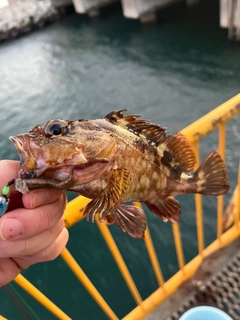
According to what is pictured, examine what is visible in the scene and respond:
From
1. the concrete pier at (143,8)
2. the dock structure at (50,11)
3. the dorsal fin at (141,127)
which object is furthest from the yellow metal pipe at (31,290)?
the concrete pier at (143,8)

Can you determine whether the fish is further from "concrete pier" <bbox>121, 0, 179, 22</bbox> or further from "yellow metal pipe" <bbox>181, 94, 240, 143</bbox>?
"concrete pier" <bbox>121, 0, 179, 22</bbox>

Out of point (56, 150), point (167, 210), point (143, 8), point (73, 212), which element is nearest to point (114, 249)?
point (73, 212)

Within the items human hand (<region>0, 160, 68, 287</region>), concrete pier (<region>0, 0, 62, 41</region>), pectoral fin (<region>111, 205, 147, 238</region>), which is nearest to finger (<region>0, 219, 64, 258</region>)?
human hand (<region>0, 160, 68, 287</region>)

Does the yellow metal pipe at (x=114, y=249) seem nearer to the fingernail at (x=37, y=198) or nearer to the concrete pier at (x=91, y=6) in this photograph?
the fingernail at (x=37, y=198)

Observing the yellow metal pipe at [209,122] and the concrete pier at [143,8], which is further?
the concrete pier at [143,8]

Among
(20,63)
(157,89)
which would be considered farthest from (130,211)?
(20,63)
